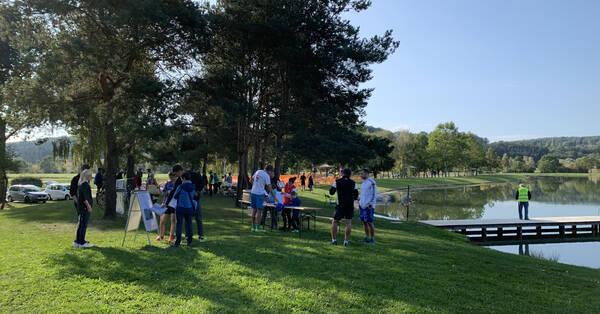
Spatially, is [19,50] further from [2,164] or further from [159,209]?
[2,164]

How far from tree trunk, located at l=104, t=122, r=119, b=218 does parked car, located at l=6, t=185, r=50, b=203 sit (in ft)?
58.3

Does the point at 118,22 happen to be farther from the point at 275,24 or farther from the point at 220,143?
the point at 220,143

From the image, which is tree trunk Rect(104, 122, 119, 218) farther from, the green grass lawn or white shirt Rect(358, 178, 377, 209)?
white shirt Rect(358, 178, 377, 209)

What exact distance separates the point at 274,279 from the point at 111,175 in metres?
11.4

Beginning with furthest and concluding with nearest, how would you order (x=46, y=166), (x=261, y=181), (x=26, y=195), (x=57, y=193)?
(x=46, y=166), (x=57, y=193), (x=26, y=195), (x=261, y=181)

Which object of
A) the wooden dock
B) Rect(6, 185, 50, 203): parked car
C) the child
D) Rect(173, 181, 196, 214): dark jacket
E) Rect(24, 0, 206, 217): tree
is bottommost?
the wooden dock

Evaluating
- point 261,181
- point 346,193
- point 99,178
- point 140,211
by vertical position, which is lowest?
point 140,211

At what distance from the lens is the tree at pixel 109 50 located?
1289 cm

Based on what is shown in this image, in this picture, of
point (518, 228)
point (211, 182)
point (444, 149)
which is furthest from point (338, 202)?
point (444, 149)

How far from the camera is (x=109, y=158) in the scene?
14.9m

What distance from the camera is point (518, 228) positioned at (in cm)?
1870

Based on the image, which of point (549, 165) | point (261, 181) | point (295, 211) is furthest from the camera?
point (549, 165)

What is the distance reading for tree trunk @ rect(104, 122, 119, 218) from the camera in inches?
579

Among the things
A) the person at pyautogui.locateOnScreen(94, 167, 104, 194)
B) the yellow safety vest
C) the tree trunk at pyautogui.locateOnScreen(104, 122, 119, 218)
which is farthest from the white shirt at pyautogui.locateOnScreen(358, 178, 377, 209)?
the person at pyautogui.locateOnScreen(94, 167, 104, 194)
